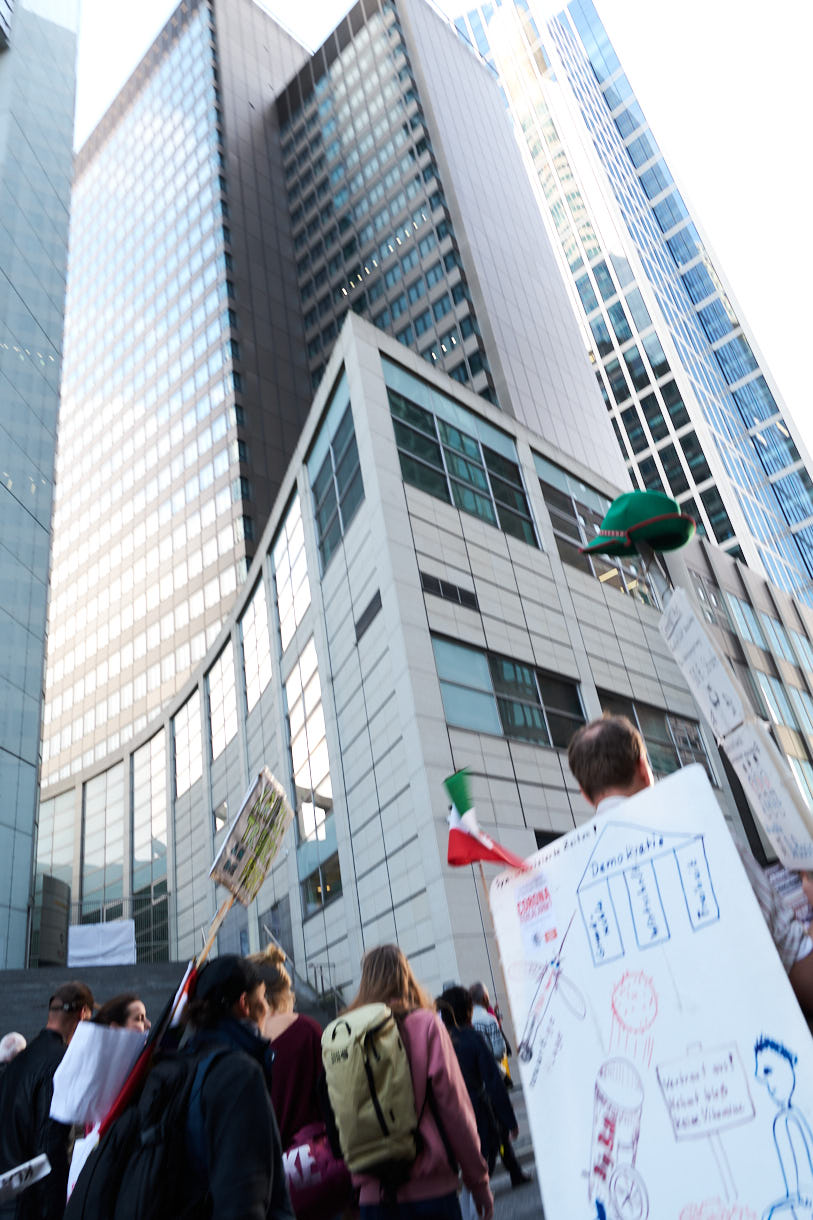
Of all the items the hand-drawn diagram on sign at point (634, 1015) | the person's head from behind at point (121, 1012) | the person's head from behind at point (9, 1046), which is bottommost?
the hand-drawn diagram on sign at point (634, 1015)

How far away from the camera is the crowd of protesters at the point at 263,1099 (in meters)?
2.38

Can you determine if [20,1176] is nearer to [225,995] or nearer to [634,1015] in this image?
[225,995]

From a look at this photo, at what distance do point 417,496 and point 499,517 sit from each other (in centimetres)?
382

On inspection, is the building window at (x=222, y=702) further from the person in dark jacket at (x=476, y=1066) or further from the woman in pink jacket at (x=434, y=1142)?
the woman in pink jacket at (x=434, y=1142)

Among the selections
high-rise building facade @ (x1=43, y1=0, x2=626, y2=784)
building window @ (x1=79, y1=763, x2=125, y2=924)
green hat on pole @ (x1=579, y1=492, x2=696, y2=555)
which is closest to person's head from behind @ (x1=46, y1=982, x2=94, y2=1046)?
green hat on pole @ (x1=579, y1=492, x2=696, y2=555)

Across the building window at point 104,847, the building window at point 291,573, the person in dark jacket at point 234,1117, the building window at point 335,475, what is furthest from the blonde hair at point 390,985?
the building window at point 104,847

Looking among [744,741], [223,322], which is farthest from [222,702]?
[223,322]

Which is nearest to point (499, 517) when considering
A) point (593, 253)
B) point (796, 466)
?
point (796, 466)

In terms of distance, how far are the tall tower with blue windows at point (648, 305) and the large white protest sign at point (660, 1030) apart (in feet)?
268

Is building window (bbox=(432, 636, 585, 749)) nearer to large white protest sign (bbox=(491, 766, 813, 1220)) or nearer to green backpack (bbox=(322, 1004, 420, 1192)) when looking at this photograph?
green backpack (bbox=(322, 1004, 420, 1192))

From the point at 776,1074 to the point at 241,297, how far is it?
68376mm

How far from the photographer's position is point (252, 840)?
205 inches

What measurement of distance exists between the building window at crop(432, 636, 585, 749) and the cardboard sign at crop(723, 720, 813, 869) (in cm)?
1597

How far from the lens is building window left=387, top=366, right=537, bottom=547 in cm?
2283
